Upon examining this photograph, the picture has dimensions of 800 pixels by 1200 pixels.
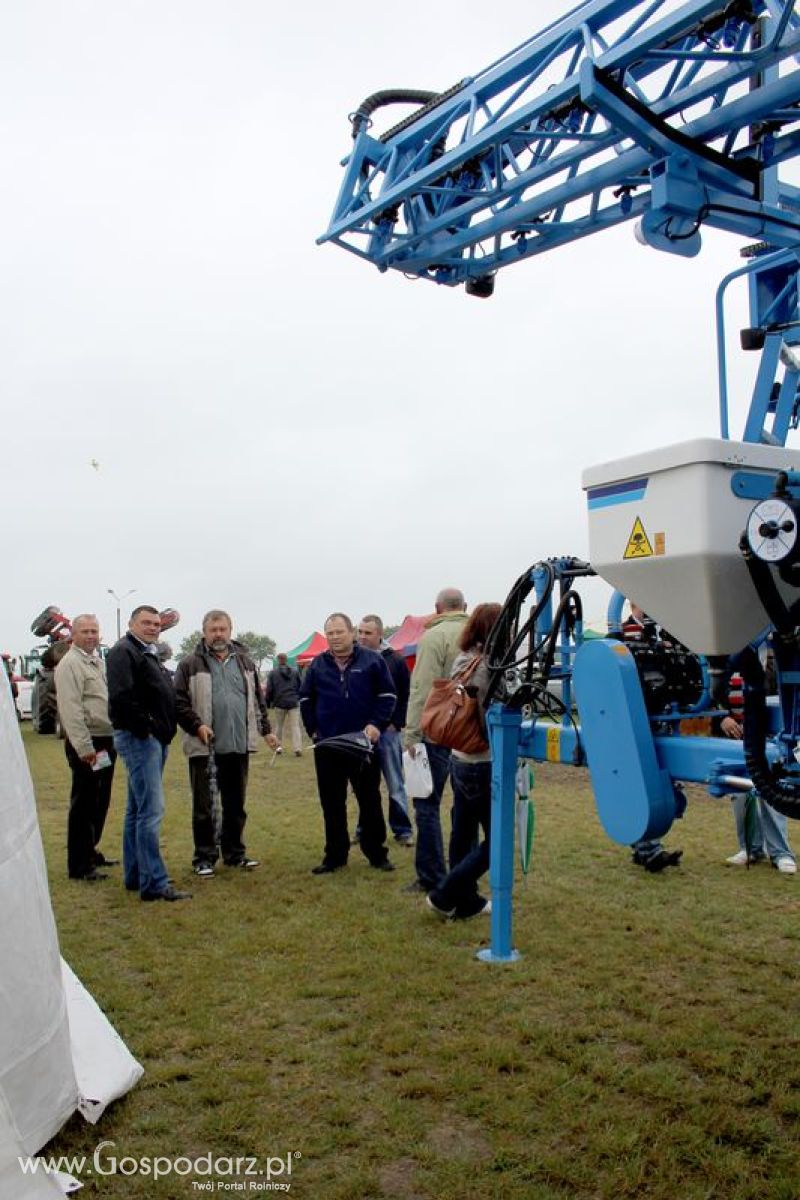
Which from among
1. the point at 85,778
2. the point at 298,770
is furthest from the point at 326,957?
the point at 298,770

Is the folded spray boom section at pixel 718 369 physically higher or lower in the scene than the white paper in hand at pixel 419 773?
higher

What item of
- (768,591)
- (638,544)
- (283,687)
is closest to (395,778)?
(638,544)

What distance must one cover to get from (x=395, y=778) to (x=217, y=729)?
1792 mm

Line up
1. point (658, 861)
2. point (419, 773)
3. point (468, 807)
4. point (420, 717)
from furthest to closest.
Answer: point (658, 861) → point (420, 717) → point (419, 773) → point (468, 807)

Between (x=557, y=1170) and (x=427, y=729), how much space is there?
2.44 metres

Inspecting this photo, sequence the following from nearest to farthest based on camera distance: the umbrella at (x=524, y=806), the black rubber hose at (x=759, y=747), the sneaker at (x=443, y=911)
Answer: the black rubber hose at (x=759, y=747)
the umbrella at (x=524, y=806)
the sneaker at (x=443, y=911)

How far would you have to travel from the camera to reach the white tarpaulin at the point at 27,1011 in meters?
2.64

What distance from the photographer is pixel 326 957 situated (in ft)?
15.9

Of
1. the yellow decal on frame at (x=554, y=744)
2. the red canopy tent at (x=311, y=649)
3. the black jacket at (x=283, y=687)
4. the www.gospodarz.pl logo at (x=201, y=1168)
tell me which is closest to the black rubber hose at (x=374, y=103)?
the yellow decal on frame at (x=554, y=744)

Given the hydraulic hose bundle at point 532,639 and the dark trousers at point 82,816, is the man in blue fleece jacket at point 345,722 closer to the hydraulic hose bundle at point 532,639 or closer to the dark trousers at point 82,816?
the dark trousers at point 82,816

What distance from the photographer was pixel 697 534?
2781mm

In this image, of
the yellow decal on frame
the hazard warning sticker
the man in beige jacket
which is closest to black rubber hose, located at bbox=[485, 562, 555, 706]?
the yellow decal on frame

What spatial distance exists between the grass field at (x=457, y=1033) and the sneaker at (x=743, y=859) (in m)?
0.08

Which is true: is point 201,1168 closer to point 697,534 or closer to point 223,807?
point 697,534
